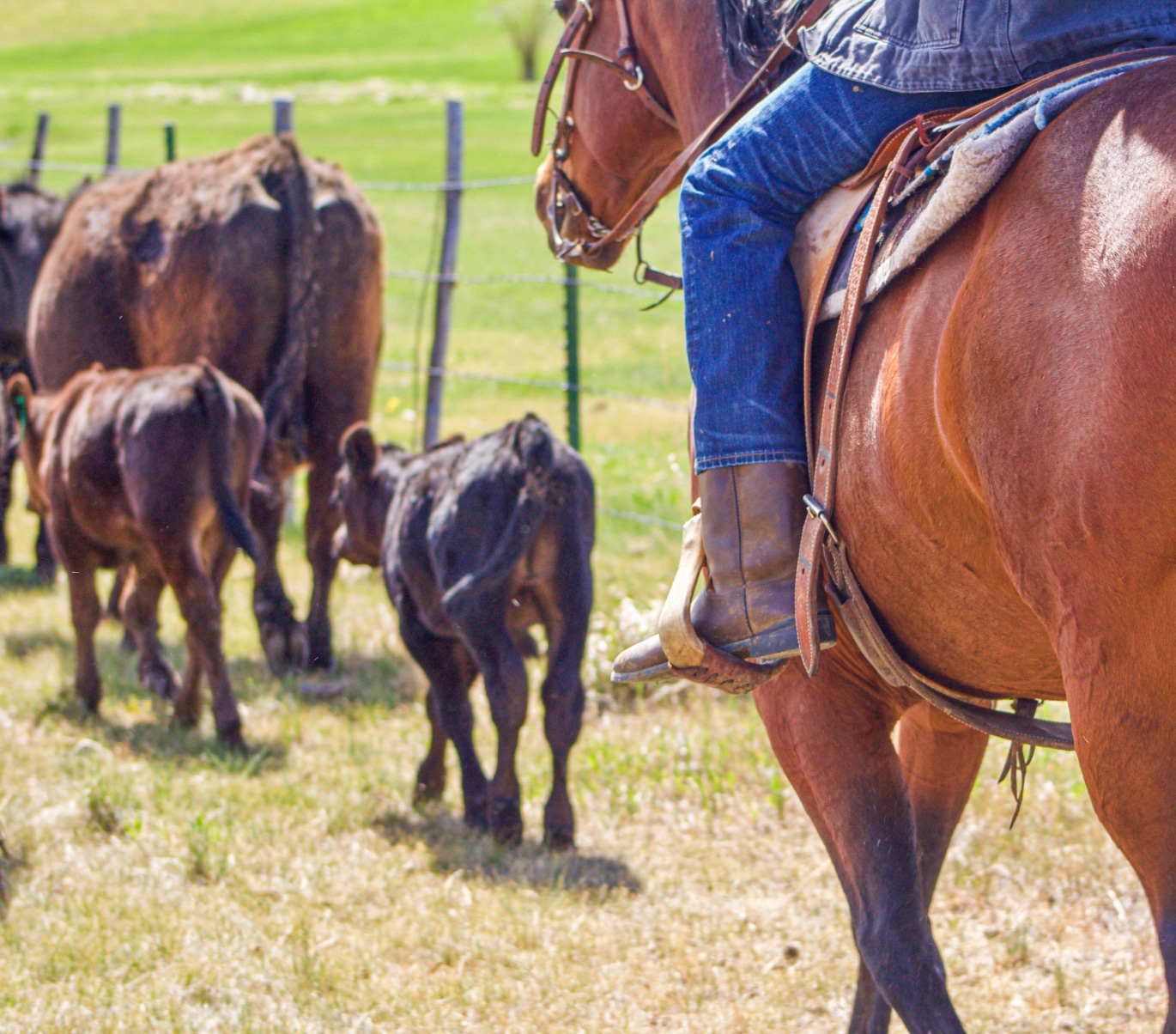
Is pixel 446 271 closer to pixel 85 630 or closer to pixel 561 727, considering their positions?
pixel 85 630

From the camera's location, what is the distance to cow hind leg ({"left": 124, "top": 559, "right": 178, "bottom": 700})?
6656 millimetres

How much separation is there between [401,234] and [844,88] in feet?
77.9

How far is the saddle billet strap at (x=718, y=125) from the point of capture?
2793 millimetres

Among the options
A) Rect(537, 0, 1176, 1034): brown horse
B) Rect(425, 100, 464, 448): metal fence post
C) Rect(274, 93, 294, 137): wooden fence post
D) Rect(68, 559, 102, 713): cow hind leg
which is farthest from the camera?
Rect(274, 93, 294, 137): wooden fence post

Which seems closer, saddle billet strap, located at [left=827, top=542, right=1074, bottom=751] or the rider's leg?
saddle billet strap, located at [left=827, top=542, right=1074, bottom=751]

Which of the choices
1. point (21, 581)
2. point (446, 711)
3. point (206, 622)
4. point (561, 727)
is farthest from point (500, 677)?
point (21, 581)

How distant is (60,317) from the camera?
318 inches

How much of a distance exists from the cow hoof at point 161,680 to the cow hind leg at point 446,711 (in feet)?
6.21

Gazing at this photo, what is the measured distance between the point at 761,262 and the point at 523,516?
2.47m

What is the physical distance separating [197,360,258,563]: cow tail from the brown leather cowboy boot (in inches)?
141

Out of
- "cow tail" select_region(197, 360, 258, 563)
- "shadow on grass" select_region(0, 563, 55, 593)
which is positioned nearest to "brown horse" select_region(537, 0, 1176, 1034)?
"cow tail" select_region(197, 360, 258, 563)

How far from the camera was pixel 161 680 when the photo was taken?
6.78m

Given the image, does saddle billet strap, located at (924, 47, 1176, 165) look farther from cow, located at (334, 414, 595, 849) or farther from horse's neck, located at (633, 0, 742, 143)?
cow, located at (334, 414, 595, 849)

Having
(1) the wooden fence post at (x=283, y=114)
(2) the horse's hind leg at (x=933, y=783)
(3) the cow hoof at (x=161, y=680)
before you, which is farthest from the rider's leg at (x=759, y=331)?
(1) the wooden fence post at (x=283, y=114)
